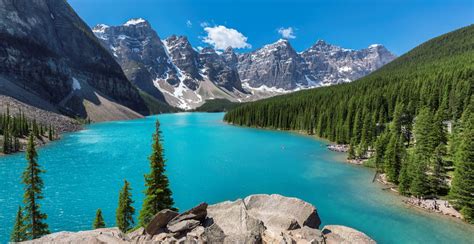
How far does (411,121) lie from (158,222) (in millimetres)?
90401

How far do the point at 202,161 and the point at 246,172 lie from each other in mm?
15405

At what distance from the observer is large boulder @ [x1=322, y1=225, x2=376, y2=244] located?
48.3 ft

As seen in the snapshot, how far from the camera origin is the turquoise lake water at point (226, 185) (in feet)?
102

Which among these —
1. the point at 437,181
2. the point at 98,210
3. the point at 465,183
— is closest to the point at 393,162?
the point at 437,181

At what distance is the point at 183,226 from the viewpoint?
1480 cm

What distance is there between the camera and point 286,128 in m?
144

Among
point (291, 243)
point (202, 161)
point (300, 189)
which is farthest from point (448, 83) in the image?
point (291, 243)

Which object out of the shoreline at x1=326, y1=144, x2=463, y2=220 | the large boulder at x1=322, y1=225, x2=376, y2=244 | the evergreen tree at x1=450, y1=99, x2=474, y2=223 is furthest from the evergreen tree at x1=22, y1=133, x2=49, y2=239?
the evergreen tree at x1=450, y1=99, x2=474, y2=223

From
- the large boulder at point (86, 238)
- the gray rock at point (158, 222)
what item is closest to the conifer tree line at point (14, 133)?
the large boulder at point (86, 238)

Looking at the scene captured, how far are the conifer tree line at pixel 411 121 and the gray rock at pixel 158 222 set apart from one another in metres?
35.5

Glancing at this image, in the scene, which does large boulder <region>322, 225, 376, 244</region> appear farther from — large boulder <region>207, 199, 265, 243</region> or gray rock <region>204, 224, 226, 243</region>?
gray rock <region>204, 224, 226, 243</region>

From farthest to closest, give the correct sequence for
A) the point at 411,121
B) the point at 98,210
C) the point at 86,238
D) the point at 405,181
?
the point at 411,121 < the point at 405,181 < the point at 98,210 < the point at 86,238

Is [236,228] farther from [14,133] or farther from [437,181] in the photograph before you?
[14,133]

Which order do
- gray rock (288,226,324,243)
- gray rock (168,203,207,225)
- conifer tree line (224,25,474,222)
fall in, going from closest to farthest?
gray rock (288,226,324,243), gray rock (168,203,207,225), conifer tree line (224,25,474,222)
